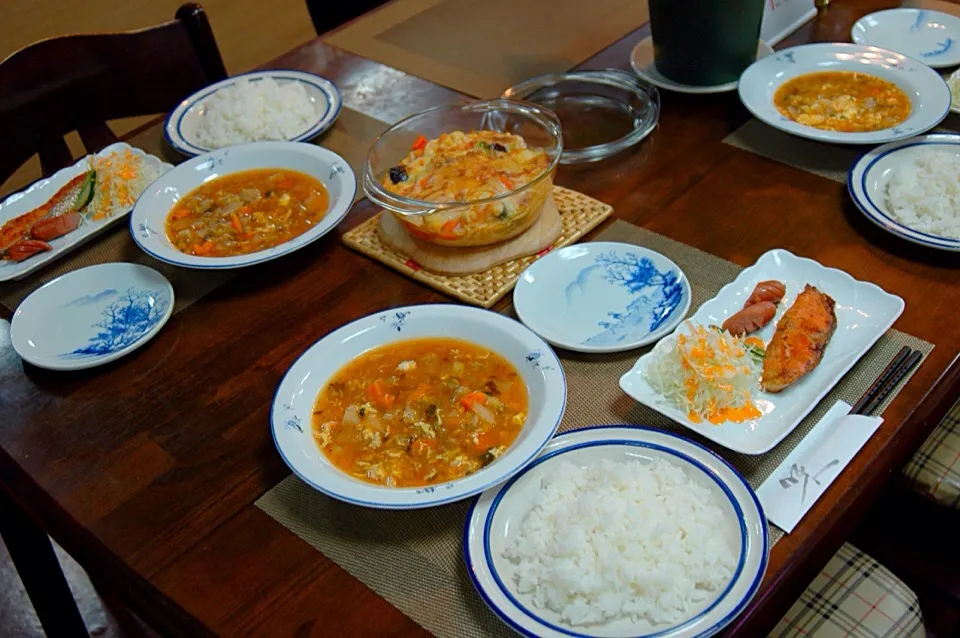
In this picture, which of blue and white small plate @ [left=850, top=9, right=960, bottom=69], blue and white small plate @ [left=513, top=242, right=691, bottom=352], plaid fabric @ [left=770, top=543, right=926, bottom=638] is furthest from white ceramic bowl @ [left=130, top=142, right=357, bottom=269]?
blue and white small plate @ [left=850, top=9, right=960, bottom=69]

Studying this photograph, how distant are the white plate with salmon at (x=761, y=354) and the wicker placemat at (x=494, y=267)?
355 millimetres

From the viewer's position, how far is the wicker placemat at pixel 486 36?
2.39 metres

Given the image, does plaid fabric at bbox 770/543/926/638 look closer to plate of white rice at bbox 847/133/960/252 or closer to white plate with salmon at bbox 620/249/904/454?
white plate with salmon at bbox 620/249/904/454

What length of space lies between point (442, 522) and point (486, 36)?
67.8 inches

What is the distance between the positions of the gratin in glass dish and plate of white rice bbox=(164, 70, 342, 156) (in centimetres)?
32

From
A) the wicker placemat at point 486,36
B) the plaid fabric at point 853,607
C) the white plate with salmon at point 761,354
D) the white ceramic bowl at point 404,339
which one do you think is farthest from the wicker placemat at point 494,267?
the plaid fabric at point 853,607

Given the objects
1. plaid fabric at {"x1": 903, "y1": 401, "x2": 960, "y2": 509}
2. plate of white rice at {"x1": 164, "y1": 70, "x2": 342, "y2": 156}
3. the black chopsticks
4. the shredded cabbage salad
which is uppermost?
plate of white rice at {"x1": 164, "y1": 70, "x2": 342, "y2": 156}

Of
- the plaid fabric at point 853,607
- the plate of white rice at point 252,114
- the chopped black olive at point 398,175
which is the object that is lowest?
the plaid fabric at point 853,607

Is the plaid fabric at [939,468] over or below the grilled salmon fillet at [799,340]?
below

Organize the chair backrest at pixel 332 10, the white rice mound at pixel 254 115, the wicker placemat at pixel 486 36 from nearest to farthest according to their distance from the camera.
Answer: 1. the white rice mound at pixel 254 115
2. the wicker placemat at pixel 486 36
3. the chair backrest at pixel 332 10

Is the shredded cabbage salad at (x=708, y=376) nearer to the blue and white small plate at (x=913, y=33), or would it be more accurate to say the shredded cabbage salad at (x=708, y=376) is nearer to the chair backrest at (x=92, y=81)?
the blue and white small plate at (x=913, y=33)

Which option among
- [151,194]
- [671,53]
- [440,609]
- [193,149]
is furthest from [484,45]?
[440,609]

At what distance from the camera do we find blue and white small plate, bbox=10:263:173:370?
1617mm

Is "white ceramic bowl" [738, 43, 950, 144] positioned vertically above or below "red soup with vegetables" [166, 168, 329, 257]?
below
